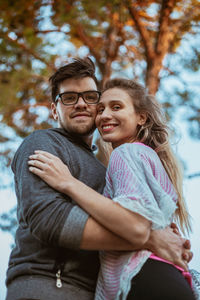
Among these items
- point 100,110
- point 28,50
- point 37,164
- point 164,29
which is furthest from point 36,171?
point 164,29

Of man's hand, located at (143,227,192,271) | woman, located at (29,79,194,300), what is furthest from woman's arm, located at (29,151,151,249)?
man's hand, located at (143,227,192,271)

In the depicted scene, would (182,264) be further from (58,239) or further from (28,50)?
(28,50)

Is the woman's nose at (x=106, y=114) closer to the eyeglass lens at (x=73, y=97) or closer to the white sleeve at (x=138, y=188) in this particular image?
the eyeglass lens at (x=73, y=97)

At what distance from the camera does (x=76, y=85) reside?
235 centimetres

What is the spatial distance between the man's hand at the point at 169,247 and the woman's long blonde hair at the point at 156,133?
34 centimetres

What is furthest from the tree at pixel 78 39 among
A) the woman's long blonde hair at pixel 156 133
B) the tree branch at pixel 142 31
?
the woman's long blonde hair at pixel 156 133

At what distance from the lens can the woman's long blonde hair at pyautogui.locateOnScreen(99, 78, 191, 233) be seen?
2021mm

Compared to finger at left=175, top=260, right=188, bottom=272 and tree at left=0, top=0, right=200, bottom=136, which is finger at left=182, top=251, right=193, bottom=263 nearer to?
finger at left=175, top=260, right=188, bottom=272

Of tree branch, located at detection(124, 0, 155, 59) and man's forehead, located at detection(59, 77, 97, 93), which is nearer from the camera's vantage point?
man's forehead, located at detection(59, 77, 97, 93)

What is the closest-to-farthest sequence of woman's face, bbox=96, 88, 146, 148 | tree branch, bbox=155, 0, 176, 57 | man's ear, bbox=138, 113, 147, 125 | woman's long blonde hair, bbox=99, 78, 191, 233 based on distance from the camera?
1. woman's long blonde hair, bbox=99, 78, 191, 233
2. woman's face, bbox=96, 88, 146, 148
3. man's ear, bbox=138, 113, 147, 125
4. tree branch, bbox=155, 0, 176, 57

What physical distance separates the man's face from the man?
0.20 meters

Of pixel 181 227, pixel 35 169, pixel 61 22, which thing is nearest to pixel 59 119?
pixel 35 169

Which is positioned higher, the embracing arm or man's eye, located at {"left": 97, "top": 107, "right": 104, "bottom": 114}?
man's eye, located at {"left": 97, "top": 107, "right": 104, "bottom": 114}

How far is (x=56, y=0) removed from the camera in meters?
5.39
